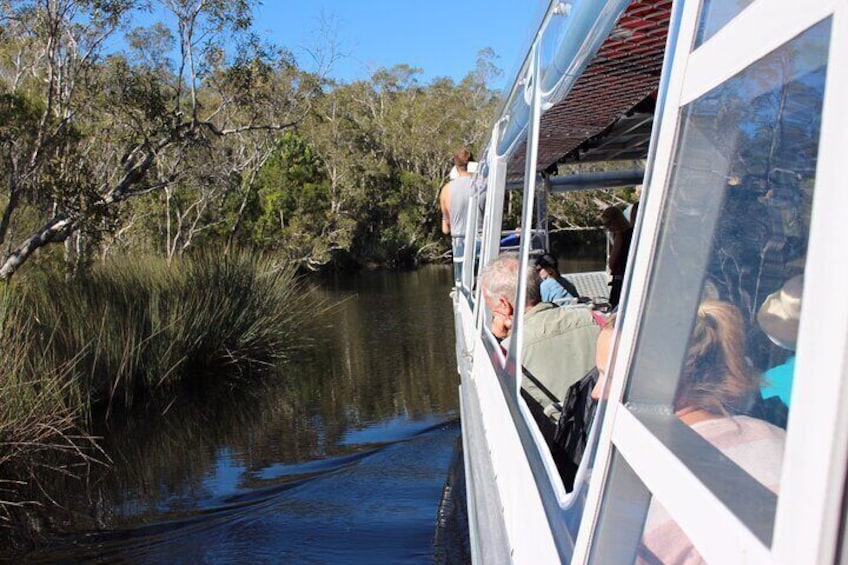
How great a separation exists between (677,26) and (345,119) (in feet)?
134

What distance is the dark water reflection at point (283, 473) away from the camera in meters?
5.94

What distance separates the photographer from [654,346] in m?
1.38

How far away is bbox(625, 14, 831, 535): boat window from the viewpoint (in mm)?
1011

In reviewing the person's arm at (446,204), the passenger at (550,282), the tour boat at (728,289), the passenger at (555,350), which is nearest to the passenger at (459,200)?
the person's arm at (446,204)

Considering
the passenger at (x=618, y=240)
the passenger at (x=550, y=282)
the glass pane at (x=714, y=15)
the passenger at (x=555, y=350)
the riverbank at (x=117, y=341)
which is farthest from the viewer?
the passenger at (x=618, y=240)

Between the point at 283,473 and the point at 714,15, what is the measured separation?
6.98 m

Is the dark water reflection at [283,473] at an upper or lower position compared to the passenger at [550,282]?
lower

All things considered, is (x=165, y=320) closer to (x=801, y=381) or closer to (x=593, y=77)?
(x=593, y=77)

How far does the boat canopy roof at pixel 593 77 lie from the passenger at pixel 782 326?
109 centimetres

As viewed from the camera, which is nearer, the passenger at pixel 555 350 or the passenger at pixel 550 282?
the passenger at pixel 555 350

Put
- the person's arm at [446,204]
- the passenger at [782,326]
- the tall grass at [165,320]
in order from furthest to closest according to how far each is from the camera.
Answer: the tall grass at [165,320] < the person's arm at [446,204] < the passenger at [782,326]

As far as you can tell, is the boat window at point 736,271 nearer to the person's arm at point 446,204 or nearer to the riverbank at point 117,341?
the riverbank at point 117,341

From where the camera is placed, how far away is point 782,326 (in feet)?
3.38

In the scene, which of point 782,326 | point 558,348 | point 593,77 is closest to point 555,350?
point 558,348
